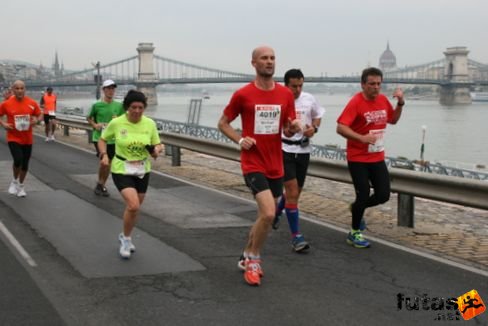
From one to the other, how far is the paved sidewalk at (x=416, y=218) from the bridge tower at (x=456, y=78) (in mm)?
87037

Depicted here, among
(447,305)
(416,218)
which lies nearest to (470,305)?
(447,305)

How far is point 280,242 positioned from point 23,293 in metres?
2.82

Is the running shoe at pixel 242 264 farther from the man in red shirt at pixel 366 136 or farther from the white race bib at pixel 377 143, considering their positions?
the white race bib at pixel 377 143

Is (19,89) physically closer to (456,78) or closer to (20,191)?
(20,191)

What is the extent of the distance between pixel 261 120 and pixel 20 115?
5.33 m

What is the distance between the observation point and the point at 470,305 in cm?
474

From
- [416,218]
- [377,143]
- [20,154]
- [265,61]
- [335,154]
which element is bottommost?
[335,154]

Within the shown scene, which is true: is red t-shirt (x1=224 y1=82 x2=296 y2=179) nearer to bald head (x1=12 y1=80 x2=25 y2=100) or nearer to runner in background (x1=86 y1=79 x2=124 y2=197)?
runner in background (x1=86 y1=79 x2=124 y2=197)

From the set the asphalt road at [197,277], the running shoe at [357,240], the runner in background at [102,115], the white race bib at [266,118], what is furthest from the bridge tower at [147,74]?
the white race bib at [266,118]

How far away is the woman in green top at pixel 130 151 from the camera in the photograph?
19.5ft

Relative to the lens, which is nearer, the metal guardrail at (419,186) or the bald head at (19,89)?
the metal guardrail at (419,186)

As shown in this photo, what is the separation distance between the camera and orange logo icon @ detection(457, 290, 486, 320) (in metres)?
4.57

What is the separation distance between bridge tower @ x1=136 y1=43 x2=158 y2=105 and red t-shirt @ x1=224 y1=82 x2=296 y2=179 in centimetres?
7271

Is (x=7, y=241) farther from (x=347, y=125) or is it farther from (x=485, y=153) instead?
(x=485, y=153)
